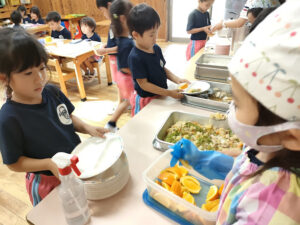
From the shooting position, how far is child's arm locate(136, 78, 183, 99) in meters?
1.31

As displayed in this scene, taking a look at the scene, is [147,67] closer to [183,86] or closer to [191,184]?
[183,86]

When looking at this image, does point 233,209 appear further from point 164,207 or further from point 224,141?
point 224,141

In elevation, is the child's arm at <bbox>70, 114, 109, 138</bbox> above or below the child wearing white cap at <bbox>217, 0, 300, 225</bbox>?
below

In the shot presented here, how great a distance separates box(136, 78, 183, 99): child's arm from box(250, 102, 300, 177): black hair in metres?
0.90

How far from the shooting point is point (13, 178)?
5.81 feet

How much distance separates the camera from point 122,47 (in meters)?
2.03

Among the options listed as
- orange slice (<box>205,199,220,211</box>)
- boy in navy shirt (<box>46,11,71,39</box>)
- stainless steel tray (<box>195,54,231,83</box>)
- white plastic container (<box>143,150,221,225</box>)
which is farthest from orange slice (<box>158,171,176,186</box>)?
boy in navy shirt (<box>46,11,71,39</box>)

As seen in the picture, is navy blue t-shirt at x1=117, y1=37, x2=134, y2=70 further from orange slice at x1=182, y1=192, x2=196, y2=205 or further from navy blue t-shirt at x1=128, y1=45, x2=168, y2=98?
orange slice at x1=182, y1=192, x2=196, y2=205

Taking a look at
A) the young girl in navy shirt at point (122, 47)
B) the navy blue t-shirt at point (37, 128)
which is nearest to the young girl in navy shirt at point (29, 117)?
the navy blue t-shirt at point (37, 128)

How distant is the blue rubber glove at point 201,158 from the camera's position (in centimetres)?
70

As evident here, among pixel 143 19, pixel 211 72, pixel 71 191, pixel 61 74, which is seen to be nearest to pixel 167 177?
pixel 71 191

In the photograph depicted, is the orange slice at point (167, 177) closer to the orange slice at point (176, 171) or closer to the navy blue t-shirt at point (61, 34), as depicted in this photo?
the orange slice at point (176, 171)

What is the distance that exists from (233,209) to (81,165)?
486mm

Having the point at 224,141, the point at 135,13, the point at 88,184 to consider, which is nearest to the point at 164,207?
the point at 88,184
